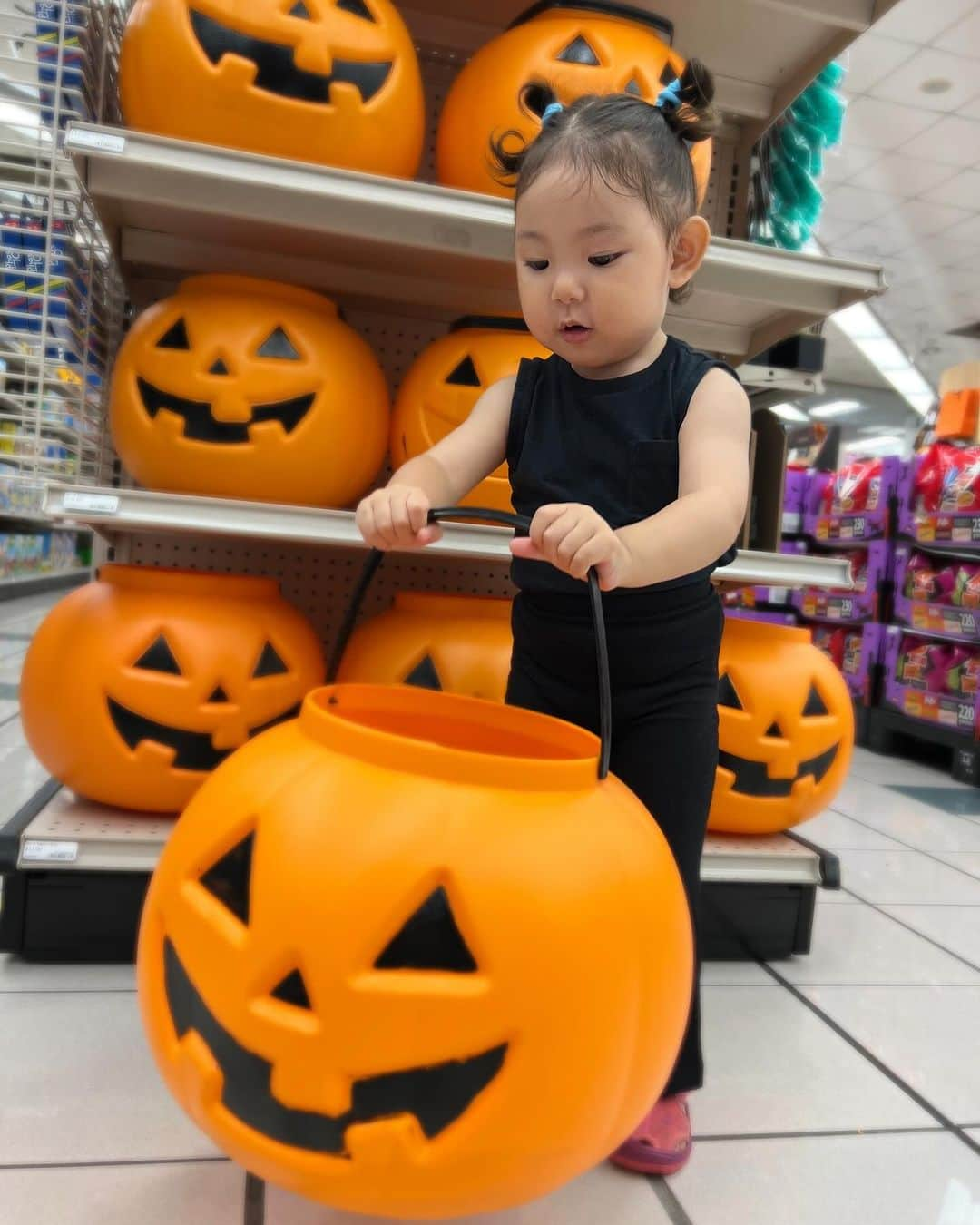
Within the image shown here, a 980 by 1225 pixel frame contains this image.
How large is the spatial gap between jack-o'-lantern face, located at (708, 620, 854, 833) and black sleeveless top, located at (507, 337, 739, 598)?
68cm

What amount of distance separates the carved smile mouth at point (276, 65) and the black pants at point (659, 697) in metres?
0.98

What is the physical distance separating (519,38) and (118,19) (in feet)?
2.81

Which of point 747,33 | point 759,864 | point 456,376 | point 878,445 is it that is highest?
point 878,445

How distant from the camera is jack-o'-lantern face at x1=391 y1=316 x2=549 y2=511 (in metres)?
A: 1.73

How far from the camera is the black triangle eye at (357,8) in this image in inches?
61.8

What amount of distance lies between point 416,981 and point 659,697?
52 centimetres

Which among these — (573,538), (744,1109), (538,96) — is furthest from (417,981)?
(538,96)

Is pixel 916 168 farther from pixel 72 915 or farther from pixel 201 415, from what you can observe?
pixel 72 915

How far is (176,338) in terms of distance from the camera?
64.1 inches

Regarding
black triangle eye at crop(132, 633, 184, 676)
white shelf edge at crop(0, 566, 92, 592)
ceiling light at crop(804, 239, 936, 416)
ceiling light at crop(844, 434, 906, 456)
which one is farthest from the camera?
ceiling light at crop(844, 434, 906, 456)

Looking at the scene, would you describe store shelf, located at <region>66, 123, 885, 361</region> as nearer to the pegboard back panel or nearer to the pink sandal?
the pegboard back panel

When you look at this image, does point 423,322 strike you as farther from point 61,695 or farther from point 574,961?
point 574,961

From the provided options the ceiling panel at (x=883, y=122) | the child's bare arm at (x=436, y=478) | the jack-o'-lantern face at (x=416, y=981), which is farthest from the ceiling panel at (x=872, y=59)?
the jack-o'-lantern face at (x=416, y=981)

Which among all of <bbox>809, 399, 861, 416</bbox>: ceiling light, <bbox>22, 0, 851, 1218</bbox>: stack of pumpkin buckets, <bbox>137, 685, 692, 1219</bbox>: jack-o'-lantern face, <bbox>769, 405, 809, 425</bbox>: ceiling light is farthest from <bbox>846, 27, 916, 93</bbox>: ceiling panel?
<bbox>769, 405, 809, 425</bbox>: ceiling light
